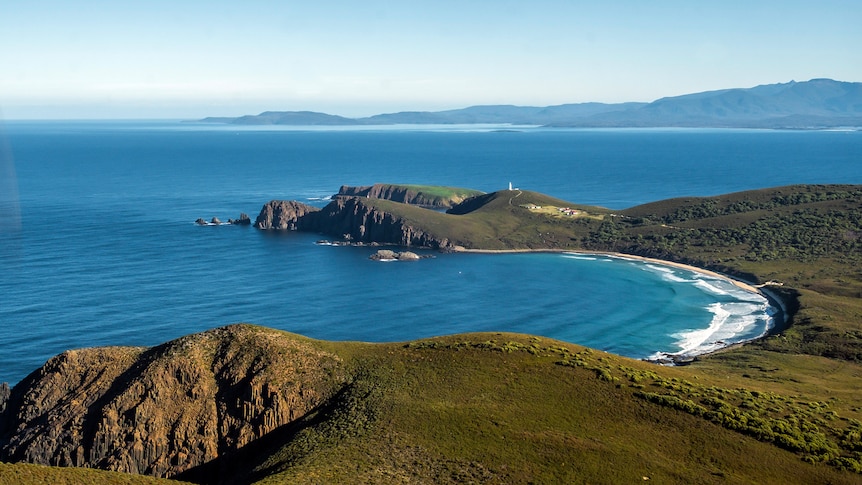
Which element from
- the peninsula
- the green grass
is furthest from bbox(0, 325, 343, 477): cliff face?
the green grass

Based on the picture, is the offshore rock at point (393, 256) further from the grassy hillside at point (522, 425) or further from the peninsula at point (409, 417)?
the grassy hillside at point (522, 425)

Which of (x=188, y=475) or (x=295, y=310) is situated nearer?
(x=188, y=475)

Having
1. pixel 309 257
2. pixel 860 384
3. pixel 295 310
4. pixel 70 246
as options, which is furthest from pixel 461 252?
pixel 860 384

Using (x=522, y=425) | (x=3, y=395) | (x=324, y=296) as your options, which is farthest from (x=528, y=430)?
(x=324, y=296)

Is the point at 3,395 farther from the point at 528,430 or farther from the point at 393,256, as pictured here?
the point at 393,256

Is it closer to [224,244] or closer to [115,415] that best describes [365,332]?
[115,415]

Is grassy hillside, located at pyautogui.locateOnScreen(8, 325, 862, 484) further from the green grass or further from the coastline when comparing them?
the coastline
